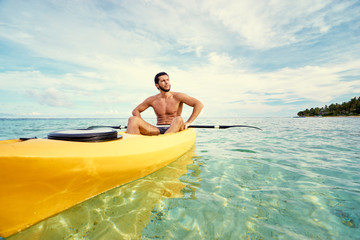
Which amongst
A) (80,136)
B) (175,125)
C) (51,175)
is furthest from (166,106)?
(51,175)

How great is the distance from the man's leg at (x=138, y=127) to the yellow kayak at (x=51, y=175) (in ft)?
3.96

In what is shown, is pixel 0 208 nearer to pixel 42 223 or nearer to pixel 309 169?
pixel 42 223

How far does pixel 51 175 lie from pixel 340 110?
88623 mm

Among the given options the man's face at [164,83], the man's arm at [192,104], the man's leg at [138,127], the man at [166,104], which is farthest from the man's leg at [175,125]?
the man's face at [164,83]

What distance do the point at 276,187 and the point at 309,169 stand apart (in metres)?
1.11

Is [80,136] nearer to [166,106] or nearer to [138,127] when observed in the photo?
[138,127]

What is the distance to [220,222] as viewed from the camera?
1.41 meters

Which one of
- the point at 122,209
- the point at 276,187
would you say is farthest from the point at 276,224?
the point at 122,209

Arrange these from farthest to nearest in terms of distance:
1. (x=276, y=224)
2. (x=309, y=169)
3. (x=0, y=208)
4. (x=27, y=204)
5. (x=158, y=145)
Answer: (x=309, y=169) < (x=158, y=145) < (x=276, y=224) < (x=27, y=204) < (x=0, y=208)

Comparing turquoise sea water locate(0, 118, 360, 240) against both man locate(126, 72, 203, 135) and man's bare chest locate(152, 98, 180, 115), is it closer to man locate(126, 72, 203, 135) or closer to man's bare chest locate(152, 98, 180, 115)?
man locate(126, 72, 203, 135)

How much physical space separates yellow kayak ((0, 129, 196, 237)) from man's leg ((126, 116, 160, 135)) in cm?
121

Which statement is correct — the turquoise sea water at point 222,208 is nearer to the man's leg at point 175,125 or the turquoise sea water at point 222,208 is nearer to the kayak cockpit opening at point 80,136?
the kayak cockpit opening at point 80,136

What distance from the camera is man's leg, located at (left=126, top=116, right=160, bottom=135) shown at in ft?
10.3

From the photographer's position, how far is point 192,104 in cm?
404
